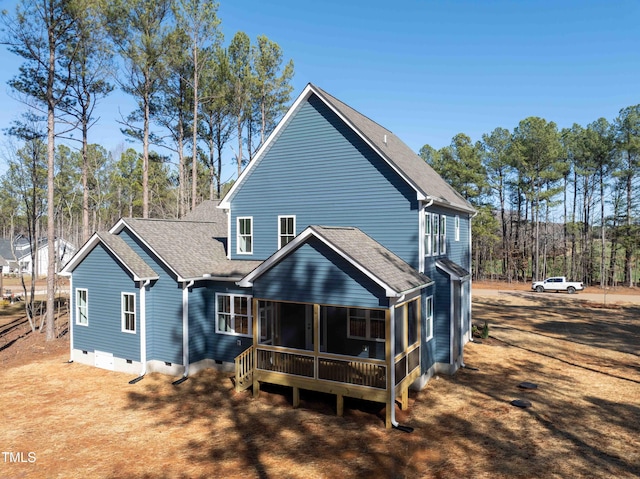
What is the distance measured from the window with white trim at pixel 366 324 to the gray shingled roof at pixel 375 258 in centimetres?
255

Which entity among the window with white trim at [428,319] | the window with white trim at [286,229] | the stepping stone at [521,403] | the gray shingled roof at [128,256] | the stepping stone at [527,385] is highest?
the window with white trim at [286,229]

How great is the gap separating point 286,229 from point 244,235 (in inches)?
81.2

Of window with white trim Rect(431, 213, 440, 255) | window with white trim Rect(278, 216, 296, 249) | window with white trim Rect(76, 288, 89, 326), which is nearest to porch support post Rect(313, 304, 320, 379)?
window with white trim Rect(278, 216, 296, 249)

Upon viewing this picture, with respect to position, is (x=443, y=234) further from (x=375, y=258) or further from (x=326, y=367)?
(x=326, y=367)

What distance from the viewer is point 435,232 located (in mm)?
15547

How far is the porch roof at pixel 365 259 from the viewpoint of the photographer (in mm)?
11008

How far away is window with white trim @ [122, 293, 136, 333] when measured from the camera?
1553cm

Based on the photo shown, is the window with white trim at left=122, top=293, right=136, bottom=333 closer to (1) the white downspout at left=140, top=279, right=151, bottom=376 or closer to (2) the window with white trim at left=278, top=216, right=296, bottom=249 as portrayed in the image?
(1) the white downspout at left=140, top=279, right=151, bottom=376

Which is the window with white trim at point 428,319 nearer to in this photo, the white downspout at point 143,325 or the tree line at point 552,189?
the white downspout at point 143,325

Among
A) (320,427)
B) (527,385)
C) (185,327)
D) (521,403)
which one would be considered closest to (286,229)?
(185,327)

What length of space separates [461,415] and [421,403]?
4.29 feet

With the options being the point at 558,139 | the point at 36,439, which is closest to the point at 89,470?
the point at 36,439

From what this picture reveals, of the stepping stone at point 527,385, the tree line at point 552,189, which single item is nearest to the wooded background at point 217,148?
the tree line at point 552,189

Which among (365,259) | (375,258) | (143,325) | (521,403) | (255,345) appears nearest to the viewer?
(365,259)
